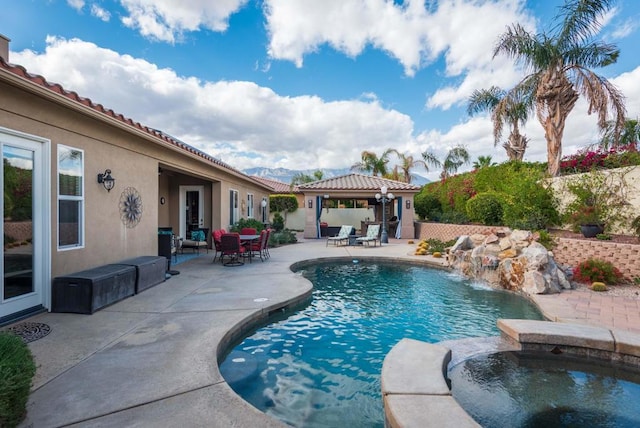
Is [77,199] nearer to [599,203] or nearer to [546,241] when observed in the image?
[546,241]

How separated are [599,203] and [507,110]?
5762 millimetres

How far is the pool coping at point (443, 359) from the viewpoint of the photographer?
8.38ft

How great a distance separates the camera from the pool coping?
255 centimetres

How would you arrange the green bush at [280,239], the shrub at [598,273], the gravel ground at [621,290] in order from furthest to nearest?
the green bush at [280,239]
the shrub at [598,273]
the gravel ground at [621,290]

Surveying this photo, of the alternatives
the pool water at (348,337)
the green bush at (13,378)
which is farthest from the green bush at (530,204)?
the green bush at (13,378)

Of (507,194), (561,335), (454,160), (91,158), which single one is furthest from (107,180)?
(454,160)

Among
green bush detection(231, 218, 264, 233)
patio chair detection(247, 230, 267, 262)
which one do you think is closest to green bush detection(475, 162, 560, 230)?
patio chair detection(247, 230, 267, 262)

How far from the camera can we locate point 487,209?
14688 millimetres

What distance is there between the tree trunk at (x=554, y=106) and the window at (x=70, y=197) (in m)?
15.0

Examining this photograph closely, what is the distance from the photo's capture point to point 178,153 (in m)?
→ 9.47

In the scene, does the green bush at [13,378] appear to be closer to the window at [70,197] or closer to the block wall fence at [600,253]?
the window at [70,197]

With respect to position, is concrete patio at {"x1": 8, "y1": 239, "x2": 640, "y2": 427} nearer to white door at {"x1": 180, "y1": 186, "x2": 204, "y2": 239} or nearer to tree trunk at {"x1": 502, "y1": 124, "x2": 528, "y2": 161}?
white door at {"x1": 180, "y1": 186, "x2": 204, "y2": 239}

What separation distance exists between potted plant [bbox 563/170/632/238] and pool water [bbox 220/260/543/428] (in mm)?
4489

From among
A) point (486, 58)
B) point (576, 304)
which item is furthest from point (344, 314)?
point (486, 58)
